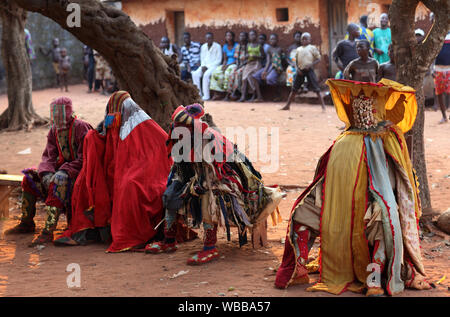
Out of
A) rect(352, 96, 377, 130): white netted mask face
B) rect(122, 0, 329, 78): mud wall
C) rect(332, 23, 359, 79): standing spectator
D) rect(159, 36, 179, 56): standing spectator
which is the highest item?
rect(122, 0, 329, 78): mud wall

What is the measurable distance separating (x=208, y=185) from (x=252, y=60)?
1275 centimetres

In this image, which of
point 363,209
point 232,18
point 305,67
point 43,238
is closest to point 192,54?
point 232,18

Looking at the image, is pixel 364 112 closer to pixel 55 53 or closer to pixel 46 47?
pixel 55 53

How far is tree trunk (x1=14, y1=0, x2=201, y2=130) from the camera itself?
786 centimetres

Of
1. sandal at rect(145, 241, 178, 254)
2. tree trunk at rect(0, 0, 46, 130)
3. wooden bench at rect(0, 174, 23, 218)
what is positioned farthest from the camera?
tree trunk at rect(0, 0, 46, 130)

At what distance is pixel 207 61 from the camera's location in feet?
62.4

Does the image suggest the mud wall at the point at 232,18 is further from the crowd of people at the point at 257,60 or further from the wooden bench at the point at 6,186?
the wooden bench at the point at 6,186

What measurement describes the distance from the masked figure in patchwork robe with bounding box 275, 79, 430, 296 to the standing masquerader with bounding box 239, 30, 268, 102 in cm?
1300

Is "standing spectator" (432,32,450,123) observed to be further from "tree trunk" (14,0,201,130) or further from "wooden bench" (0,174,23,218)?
"wooden bench" (0,174,23,218)

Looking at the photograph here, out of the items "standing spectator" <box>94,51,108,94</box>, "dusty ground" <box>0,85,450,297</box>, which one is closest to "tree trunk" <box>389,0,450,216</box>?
"dusty ground" <box>0,85,450,297</box>

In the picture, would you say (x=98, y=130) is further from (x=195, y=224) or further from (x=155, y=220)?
(x=195, y=224)

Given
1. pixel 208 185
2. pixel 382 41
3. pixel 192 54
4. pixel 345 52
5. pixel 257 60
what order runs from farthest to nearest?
1. pixel 192 54
2. pixel 257 60
3. pixel 382 41
4. pixel 345 52
5. pixel 208 185

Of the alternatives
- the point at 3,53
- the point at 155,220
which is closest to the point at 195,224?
the point at 155,220

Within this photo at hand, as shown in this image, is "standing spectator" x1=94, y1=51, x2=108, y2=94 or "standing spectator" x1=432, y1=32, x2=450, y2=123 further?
"standing spectator" x1=94, y1=51, x2=108, y2=94
